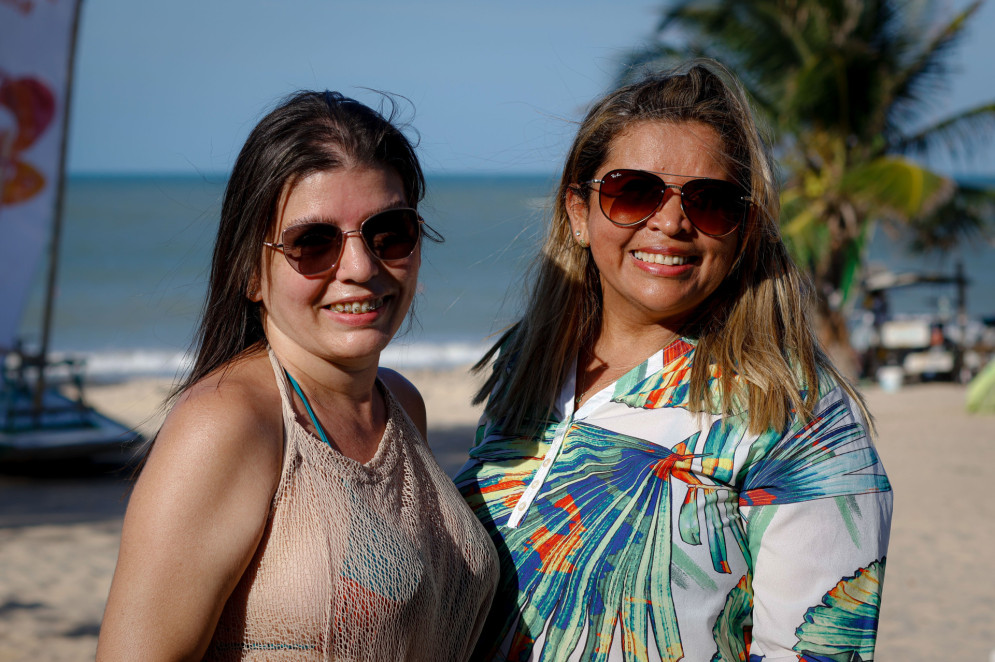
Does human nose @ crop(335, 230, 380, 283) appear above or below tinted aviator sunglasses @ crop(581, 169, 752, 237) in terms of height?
below

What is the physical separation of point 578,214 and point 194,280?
3.48 ft

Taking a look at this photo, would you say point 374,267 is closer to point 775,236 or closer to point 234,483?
point 234,483

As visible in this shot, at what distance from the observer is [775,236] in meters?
2.09

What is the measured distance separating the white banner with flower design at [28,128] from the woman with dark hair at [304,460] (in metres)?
8.02

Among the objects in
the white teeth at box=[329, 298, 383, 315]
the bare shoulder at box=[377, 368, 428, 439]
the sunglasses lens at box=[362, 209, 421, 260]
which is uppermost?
the sunglasses lens at box=[362, 209, 421, 260]

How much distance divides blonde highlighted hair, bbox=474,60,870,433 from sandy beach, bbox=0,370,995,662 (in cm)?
147

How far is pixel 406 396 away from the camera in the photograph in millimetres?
2258

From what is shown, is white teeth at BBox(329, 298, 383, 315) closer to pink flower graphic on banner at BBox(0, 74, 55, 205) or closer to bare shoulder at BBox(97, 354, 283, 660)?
bare shoulder at BBox(97, 354, 283, 660)

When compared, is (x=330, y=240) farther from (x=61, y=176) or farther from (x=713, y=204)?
(x=61, y=176)

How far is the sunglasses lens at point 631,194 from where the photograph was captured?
2.04 m

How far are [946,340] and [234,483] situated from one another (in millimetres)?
20074

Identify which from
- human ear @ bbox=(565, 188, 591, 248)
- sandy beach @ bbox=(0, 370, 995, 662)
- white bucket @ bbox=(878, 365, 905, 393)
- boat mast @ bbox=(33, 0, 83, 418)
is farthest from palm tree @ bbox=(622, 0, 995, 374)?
human ear @ bbox=(565, 188, 591, 248)

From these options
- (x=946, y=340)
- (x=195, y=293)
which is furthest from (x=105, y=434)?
(x=195, y=293)

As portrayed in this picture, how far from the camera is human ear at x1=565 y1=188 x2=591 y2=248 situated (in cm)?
234
